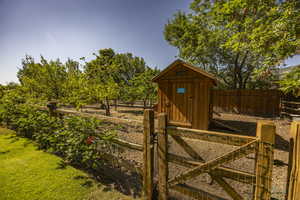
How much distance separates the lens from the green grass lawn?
232cm

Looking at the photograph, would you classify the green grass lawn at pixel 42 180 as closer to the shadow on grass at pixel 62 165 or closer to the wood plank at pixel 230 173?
the shadow on grass at pixel 62 165

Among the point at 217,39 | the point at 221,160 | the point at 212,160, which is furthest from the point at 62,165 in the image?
the point at 217,39

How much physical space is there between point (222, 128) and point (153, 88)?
6722 mm

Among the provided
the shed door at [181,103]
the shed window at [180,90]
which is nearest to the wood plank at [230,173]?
the shed door at [181,103]

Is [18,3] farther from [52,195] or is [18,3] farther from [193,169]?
[193,169]

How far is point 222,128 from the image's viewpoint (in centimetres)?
646

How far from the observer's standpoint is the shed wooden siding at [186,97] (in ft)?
18.9

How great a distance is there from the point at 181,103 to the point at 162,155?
470 centimetres

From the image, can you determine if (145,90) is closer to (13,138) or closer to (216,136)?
(13,138)

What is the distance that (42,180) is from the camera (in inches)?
106

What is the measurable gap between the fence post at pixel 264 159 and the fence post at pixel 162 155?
1.09 m

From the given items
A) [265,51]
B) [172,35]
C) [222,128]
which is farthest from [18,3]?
[172,35]

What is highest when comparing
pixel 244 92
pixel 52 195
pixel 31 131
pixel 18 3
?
pixel 18 3

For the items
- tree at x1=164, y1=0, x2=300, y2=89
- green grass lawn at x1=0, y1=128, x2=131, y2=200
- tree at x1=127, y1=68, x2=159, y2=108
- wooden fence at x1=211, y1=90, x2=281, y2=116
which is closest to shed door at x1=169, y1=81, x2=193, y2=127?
tree at x1=164, y1=0, x2=300, y2=89
